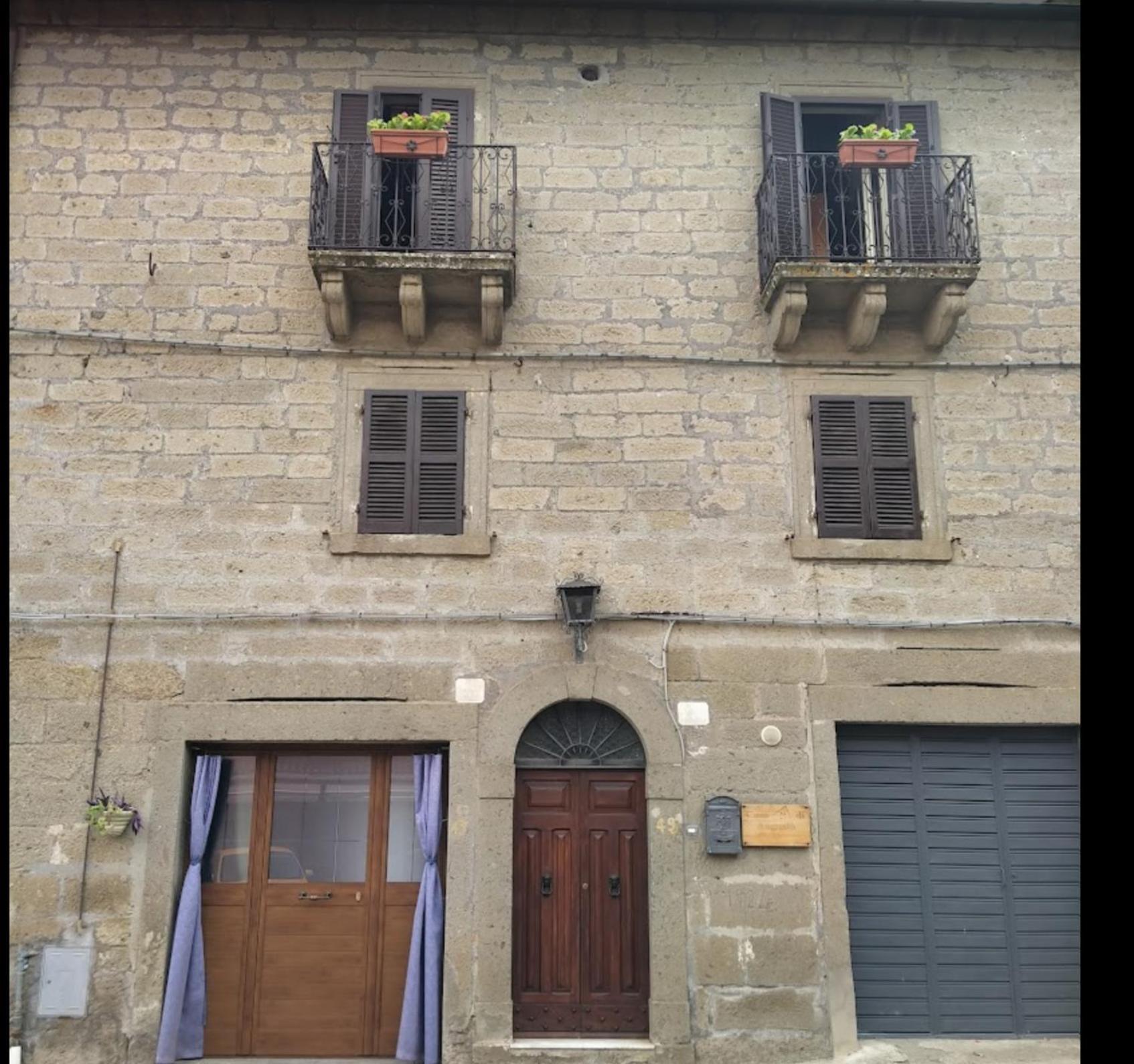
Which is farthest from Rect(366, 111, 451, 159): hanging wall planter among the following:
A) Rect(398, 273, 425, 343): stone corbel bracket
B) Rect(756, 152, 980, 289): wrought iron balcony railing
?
Rect(756, 152, 980, 289): wrought iron balcony railing

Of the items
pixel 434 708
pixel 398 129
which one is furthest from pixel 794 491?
pixel 398 129

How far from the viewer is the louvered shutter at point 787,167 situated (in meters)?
8.85

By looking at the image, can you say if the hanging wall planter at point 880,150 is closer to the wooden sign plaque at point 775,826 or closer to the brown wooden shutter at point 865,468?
the brown wooden shutter at point 865,468

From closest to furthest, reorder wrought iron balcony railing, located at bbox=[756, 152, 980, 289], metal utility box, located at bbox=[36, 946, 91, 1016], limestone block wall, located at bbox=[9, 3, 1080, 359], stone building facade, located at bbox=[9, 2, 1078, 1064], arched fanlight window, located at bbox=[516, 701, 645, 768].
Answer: metal utility box, located at bbox=[36, 946, 91, 1016], stone building facade, located at bbox=[9, 2, 1078, 1064], arched fanlight window, located at bbox=[516, 701, 645, 768], wrought iron balcony railing, located at bbox=[756, 152, 980, 289], limestone block wall, located at bbox=[9, 3, 1080, 359]

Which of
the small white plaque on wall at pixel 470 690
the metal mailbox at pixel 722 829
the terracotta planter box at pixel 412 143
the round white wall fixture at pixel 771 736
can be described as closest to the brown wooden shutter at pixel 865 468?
the round white wall fixture at pixel 771 736

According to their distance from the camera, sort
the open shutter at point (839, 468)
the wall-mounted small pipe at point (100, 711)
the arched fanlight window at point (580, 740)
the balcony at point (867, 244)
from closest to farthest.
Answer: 1. the wall-mounted small pipe at point (100, 711)
2. the arched fanlight window at point (580, 740)
3. the balcony at point (867, 244)
4. the open shutter at point (839, 468)

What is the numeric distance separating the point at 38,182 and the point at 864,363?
734 centimetres

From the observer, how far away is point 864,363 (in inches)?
352

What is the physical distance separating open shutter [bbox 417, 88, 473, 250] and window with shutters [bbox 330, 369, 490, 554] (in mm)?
1257

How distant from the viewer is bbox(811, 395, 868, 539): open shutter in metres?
8.62

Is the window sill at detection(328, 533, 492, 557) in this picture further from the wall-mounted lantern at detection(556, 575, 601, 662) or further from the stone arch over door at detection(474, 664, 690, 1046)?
the stone arch over door at detection(474, 664, 690, 1046)

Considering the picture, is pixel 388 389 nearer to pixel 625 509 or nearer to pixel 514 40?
pixel 625 509

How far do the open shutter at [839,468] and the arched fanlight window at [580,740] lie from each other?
2327 millimetres
